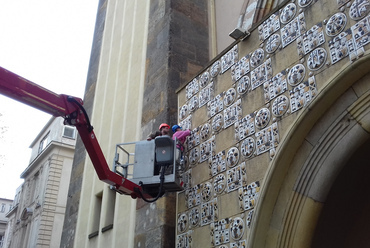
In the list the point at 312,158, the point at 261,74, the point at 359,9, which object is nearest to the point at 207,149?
the point at 261,74

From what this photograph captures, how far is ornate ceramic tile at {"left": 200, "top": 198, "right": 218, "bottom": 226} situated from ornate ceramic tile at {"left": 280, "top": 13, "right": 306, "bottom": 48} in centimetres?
291

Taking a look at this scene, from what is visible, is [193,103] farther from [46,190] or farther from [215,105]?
[46,190]

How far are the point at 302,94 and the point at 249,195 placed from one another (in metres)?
1.75

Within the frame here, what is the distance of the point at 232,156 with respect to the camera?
746cm

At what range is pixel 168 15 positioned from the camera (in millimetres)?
11938

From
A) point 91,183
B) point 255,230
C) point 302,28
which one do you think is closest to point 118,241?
point 91,183

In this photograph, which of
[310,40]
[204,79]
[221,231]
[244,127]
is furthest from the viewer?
[204,79]

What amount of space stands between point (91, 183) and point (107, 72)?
3.91 metres

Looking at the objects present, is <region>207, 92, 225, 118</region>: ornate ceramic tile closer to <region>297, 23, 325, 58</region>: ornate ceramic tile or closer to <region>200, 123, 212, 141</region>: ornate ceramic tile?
<region>200, 123, 212, 141</region>: ornate ceramic tile

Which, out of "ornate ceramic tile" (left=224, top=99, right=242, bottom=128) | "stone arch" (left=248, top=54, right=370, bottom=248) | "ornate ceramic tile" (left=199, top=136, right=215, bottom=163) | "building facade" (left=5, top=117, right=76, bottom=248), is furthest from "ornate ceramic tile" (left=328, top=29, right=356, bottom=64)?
"building facade" (left=5, top=117, right=76, bottom=248)

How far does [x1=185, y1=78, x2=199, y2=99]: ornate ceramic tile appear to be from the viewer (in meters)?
9.18

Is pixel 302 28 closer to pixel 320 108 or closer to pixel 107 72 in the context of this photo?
pixel 320 108

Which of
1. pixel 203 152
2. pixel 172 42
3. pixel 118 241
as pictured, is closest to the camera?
pixel 203 152

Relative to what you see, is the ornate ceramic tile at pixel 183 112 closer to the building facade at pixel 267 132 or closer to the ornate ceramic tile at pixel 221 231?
the building facade at pixel 267 132
